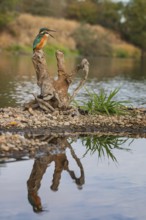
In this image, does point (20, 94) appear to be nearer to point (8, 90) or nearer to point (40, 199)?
point (8, 90)

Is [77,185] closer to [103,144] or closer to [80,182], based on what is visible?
[80,182]

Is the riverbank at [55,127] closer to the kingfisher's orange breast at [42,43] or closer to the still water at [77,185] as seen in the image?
the still water at [77,185]

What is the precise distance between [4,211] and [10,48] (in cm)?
4410

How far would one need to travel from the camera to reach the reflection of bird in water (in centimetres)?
715

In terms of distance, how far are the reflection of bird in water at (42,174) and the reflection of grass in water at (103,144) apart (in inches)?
21.5

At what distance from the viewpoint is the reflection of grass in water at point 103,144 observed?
10.2m

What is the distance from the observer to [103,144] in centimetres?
1078

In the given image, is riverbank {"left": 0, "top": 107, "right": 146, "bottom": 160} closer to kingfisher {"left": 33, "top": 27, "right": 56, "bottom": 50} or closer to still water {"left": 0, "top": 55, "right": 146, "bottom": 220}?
still water {"left": 0, "top": 55, "right": 146, "bottom": 220}

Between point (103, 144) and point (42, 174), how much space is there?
Answer: 2.66m

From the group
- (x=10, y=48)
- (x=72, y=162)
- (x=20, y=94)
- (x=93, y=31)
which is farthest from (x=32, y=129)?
(x=93, y=31)

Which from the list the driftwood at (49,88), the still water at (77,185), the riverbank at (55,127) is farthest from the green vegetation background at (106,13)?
the still water at (77,185)

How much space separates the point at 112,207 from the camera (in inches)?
273

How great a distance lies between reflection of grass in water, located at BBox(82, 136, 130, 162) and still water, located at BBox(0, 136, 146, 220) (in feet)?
0.06

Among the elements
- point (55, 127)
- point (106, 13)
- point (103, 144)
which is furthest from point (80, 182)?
point (106, 13)
